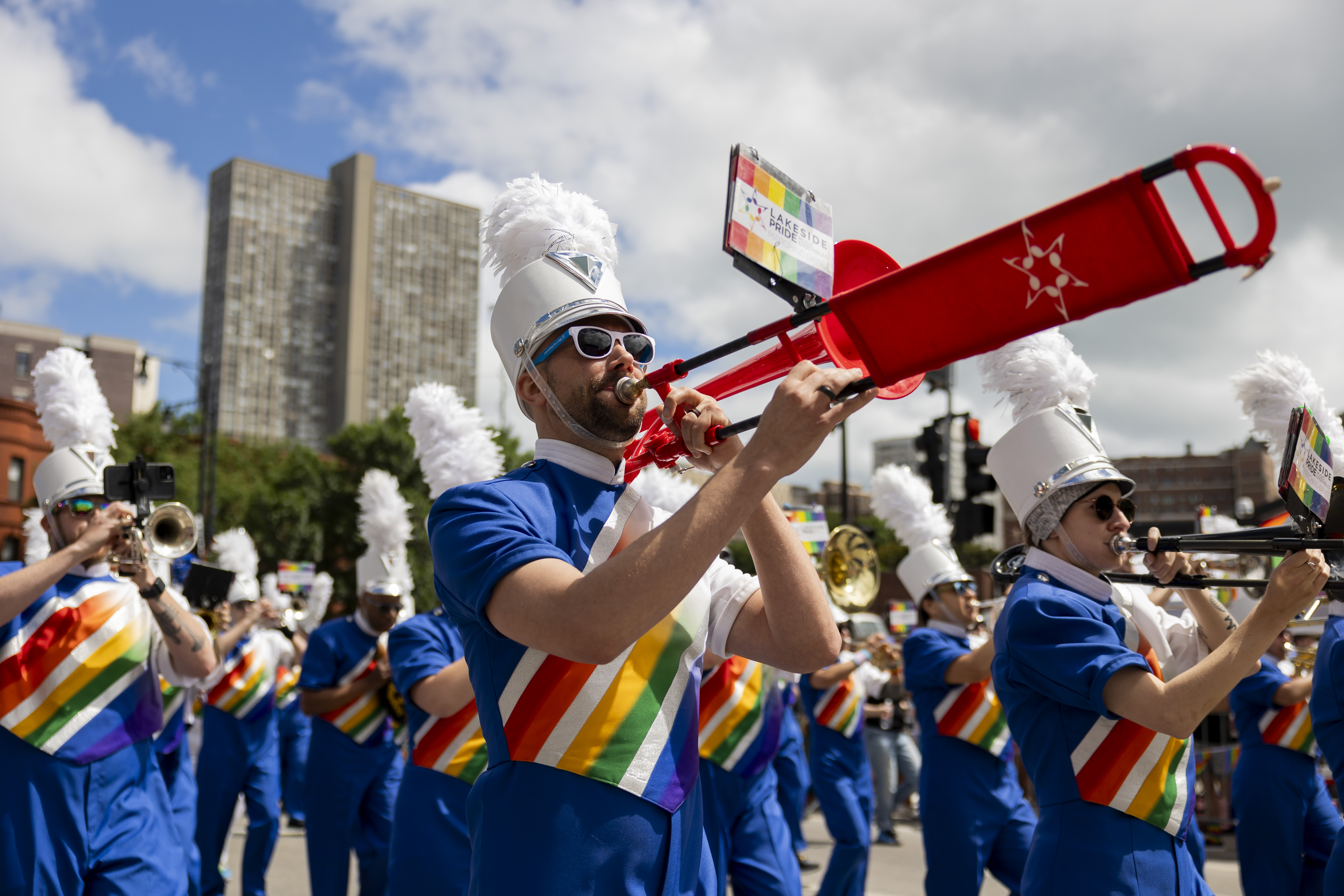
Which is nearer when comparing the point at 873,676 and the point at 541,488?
the point at 541,488

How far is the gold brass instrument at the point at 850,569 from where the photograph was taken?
8836mm

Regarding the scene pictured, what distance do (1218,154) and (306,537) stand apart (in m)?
37.1

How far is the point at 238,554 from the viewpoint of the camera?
1169 centimetres

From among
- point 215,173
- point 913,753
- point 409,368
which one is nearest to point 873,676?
point 913,753

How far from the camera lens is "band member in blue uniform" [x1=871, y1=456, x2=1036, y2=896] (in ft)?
19.6

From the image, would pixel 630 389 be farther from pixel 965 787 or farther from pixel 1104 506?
pixel 965 787

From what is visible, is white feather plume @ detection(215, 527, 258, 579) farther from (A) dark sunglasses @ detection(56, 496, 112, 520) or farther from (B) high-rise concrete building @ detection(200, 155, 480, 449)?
(B) high-rise concrete building @ detection(200, 155, 480, 449)

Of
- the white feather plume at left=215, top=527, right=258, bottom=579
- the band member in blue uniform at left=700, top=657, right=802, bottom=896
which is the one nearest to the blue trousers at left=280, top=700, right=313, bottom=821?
the white feather plume at left=215, top=527, right=258, bottom=579

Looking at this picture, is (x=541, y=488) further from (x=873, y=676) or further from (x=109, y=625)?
(x=873, y=676)

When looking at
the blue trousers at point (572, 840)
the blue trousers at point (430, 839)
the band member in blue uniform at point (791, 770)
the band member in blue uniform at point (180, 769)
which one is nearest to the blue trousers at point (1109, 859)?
the blue trousers at point (572, 840)

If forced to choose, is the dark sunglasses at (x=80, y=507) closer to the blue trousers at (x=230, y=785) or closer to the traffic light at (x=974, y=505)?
the blue trousers at (x=230, y=785)

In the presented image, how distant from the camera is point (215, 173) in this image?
91000mm

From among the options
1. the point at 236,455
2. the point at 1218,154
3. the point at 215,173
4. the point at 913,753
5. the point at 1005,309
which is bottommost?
the point at 913,753

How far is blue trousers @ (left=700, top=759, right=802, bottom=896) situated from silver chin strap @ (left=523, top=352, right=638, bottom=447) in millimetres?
3538
